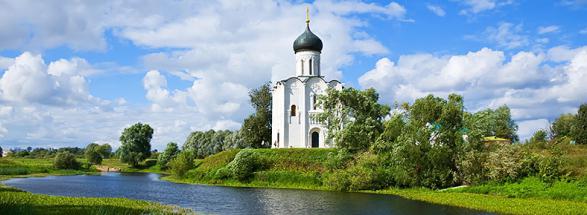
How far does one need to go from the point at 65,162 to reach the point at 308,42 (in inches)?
1430

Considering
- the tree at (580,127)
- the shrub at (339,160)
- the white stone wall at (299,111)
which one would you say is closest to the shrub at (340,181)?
the shrub at (339,160)

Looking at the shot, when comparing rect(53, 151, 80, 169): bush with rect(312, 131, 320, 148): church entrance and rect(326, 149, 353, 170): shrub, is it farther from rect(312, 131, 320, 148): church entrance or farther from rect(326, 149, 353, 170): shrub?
rect(326, 149, 353, 170): shrub

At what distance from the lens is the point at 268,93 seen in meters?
63.7

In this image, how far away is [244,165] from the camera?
45.5 meters

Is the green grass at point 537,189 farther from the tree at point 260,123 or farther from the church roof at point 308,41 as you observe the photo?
the tree at point 260,123

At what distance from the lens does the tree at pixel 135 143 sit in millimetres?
81750

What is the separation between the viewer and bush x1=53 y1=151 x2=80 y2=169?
66.7 meters

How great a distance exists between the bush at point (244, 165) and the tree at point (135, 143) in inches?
1576

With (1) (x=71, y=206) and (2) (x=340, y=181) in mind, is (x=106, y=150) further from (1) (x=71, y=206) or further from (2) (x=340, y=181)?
(1) (x=71, y=206)

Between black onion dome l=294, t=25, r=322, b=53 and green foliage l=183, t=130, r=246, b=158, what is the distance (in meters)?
31.1

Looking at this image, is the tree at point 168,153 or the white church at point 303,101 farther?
the tree at point 168,153

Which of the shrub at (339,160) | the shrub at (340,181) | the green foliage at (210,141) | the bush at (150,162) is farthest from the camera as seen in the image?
the green foliage at (210,141)

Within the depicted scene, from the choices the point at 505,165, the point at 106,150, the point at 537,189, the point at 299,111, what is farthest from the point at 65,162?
the point at 537,189

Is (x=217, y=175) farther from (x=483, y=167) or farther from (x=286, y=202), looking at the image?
(x=483, y=167)
